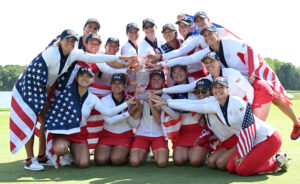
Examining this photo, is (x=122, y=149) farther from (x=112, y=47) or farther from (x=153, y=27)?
(x=153, y=27)

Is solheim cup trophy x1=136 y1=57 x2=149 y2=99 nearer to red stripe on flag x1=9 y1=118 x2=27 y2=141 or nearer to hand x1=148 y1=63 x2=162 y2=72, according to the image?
hand x1=148 y1=63 x2=162 y2=72

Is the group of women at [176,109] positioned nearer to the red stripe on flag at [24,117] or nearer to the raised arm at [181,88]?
the raised arm at [181,88]

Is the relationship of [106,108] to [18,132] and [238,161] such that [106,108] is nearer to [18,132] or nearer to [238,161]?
[18,132]

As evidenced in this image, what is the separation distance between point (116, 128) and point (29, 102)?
170cm

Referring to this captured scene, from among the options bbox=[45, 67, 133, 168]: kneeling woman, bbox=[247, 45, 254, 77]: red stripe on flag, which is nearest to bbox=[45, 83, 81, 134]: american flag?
bbox=[45, 67, 133, 168]: kneeling woman

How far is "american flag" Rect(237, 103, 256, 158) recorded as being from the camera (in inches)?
207

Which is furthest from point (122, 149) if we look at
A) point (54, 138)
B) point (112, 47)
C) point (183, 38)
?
point (183, 38)

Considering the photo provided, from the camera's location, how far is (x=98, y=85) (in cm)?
693

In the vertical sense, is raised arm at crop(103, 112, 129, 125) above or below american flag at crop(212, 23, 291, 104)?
below

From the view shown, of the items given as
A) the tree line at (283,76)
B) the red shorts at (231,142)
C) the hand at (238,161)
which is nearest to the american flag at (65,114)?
the red shorts at (231,142)

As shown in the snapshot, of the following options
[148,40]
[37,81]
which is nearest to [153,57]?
[148,40]

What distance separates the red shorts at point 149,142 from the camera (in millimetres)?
6371

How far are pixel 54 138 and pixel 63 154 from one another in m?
0.35

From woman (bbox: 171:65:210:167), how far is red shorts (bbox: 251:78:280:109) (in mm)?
1058
